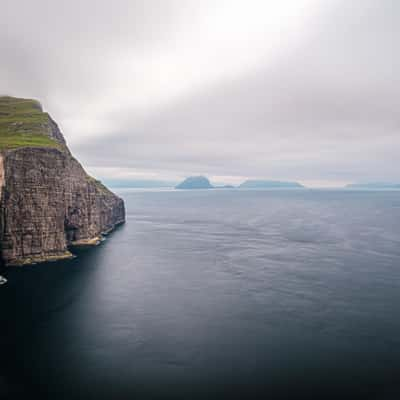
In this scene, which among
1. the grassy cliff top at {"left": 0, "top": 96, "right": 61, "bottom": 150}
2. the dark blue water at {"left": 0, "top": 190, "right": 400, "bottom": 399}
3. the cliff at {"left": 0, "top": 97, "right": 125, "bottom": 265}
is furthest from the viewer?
the grassy cliff top at {"left": 0, "top": 96, "right": 61, "bottom": 150}

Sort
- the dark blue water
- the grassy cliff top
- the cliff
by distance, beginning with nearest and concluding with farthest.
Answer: the dark blue water → the cliff → the grassy cliff top

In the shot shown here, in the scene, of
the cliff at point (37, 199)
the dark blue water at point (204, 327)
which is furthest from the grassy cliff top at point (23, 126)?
the dark blue water at point (204, 327)

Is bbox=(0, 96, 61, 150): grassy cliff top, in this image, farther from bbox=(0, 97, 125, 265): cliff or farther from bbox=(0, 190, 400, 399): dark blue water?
bbox=(0, 190, 400, 399): dark blue water

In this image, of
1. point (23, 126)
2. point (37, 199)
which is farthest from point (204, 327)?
point (23, 126)

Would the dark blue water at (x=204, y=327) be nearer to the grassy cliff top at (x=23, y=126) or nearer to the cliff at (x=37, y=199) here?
the cliff at (x=37, y=199)

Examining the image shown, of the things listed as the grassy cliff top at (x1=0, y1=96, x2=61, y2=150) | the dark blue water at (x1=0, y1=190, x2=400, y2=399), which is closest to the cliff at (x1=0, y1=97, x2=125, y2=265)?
the grassy cliff top at (x1=0, y1=96, x2=61, y2=150)

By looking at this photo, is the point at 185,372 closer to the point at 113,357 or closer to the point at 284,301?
the point at 113,357
